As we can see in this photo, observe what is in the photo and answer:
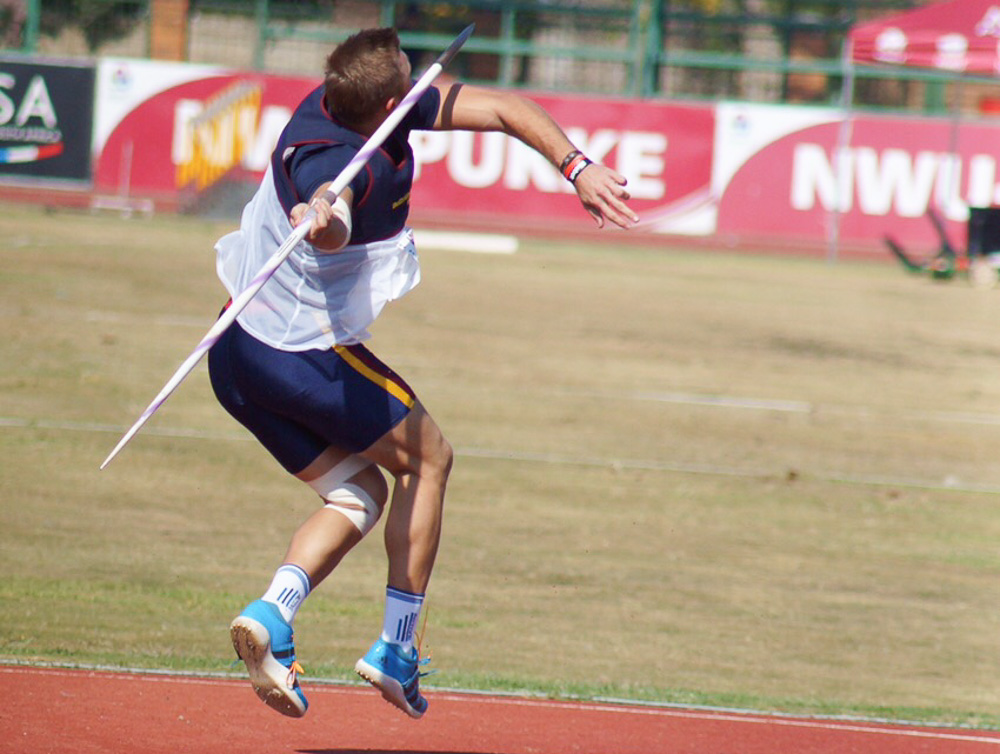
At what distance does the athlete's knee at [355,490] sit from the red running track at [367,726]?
0.85m

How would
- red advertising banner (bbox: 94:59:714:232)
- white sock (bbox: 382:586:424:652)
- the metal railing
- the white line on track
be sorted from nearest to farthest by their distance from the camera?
white sock (bbox: 382:586:424:652), the white line on track, red advertising banner (bbox: 94:59:714:232), the metal railing

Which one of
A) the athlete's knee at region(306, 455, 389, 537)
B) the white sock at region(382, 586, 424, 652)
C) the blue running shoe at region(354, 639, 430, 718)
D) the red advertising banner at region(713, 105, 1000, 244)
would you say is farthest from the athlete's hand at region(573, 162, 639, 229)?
the red advertising banner at region(713, 105, 1000, 244)

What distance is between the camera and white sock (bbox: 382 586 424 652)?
488 centimetres

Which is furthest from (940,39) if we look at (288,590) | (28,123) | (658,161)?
(288,590)

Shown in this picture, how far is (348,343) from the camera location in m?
4.81

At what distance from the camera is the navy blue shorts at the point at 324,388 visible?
474 centimetres

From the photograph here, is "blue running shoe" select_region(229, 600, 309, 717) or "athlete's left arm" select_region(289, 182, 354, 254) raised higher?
"athlete's left arm" select_region(289, 182, 354, 254)

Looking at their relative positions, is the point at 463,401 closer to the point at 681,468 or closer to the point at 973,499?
the point at 681,468

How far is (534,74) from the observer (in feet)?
125

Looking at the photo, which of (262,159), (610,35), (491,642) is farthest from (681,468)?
(610,35)

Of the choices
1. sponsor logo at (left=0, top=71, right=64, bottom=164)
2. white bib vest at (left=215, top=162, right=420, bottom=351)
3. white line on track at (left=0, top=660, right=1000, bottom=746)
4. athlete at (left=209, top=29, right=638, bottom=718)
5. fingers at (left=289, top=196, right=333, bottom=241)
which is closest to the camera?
fingers at (left=289, top=196, right=333, bottom=241)

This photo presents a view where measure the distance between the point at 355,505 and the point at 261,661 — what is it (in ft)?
2.05

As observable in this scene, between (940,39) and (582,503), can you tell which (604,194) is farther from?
(940,39)

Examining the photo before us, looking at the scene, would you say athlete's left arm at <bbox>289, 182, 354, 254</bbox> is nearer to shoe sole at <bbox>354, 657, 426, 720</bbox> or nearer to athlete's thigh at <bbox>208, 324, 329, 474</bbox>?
athlete's thigh at <bbox>208, 324, 329, 474</bbox>
